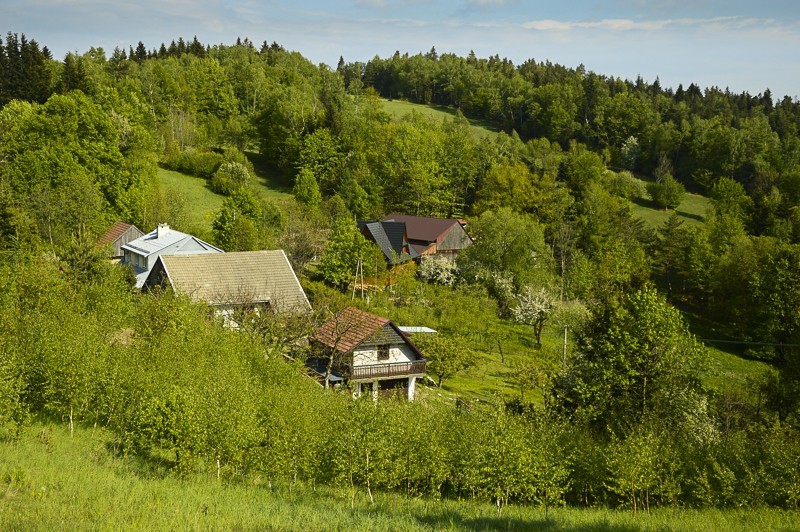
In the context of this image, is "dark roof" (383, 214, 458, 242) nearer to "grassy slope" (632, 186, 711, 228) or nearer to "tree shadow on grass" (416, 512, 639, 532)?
"grassy slope" (632, 186, 711, 228)

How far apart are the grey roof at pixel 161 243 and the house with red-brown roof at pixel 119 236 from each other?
2805 millimetres

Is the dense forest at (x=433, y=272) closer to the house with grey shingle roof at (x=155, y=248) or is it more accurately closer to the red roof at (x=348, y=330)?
the red roof at (x=348, y=330)

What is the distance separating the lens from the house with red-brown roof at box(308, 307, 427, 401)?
33938 mm

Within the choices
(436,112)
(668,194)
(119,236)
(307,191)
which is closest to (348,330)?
(119,236)

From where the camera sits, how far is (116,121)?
64.2m

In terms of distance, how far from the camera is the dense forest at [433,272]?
1869 centimetres

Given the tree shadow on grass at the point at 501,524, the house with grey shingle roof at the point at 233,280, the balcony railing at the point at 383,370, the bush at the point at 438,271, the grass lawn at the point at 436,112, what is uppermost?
the grass lawn at the point at 436,112

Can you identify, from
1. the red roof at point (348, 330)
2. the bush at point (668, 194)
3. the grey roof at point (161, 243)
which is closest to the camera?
the red roof at point (348, 330)

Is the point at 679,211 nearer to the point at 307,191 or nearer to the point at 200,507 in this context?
the point at 307,191

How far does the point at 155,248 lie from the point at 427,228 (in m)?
26.7

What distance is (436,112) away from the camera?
134 metres

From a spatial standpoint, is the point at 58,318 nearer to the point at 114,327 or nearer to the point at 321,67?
the point at 114,327

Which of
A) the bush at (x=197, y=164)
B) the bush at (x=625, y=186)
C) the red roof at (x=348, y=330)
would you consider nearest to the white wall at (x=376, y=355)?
the red roof at (x=348, y=330)

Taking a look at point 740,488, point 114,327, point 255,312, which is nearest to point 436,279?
point 255,312
